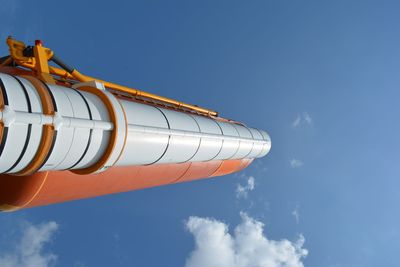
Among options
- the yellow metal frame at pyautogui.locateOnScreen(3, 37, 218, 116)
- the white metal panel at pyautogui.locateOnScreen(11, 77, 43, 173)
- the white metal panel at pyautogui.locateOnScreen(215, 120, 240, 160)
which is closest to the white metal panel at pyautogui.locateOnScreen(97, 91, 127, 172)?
the white metal panel at pyautogui.locateOnScreen(11, 77, 43, 173)

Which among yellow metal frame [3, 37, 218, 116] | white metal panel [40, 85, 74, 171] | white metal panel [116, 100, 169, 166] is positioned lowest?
white metal panel [40, 85, 74, 171]

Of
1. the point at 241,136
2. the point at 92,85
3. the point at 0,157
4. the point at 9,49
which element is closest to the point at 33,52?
the point at 9,49

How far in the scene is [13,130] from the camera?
318 cm

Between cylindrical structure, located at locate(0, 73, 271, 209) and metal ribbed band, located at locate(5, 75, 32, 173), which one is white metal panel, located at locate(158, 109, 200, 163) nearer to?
cylindrical structure, located at locate(0, 73, 271, 209)

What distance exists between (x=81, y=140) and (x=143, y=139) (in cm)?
140

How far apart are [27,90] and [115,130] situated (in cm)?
122

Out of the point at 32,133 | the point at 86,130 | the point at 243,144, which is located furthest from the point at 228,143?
the point at 32,133

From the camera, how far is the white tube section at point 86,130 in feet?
10.7

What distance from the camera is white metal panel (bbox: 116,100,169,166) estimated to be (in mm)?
→ 5047

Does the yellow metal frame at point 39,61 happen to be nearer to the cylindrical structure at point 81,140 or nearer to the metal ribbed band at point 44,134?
the cylindrical structure at point 81,140

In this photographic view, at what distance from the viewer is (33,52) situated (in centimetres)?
611

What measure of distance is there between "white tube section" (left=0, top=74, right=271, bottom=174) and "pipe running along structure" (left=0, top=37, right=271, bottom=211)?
0.01 m

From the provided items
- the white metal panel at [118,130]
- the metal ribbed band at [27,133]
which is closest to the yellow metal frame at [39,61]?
the white metal panel at [118,130]

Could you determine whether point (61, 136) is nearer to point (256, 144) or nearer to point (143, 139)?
point (143, 139)
